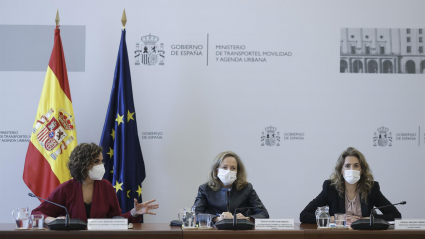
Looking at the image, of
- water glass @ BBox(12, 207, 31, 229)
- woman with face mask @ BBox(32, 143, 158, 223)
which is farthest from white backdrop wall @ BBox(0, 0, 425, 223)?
water glass @ BBox(12, 207, 31, 229)

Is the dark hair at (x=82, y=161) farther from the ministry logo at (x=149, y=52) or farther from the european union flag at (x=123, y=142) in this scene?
the ministry logo at (x=149, y=52)

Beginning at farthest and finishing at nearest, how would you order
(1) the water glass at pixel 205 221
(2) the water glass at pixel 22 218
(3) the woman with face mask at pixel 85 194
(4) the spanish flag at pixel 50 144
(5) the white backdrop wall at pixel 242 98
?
(5) the white backdrop wall at pixel 242 98, (4) the spanish flag at pixel 50 144, (3) the woman with face mask at pixel 85 194, (1) the water glass at pixel 205 221, (2) the water glass at pixel 22 218

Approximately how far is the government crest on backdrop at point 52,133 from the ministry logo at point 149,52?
0.92 metres

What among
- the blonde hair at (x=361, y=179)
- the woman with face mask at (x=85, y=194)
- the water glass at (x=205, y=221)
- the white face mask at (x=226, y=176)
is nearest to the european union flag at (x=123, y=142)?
the woman with face mask at (x=85, y=194)

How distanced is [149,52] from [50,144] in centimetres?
125

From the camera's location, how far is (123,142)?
4047 millimetres

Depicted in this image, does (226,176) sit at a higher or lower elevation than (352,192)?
higher

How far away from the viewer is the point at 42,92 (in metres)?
4.09

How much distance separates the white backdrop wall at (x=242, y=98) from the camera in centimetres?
434

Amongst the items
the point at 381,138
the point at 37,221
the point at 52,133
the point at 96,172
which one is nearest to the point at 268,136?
the point at 381,138

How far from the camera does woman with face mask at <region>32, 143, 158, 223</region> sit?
308 cm

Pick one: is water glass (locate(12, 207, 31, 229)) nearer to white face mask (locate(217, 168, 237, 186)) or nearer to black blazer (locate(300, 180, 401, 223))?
white face mask (locate(217, 168, 237, 186))

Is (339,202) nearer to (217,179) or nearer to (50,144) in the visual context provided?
(217,179)

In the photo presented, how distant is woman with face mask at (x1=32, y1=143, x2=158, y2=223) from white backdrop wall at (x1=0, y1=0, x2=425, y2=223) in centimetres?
113
